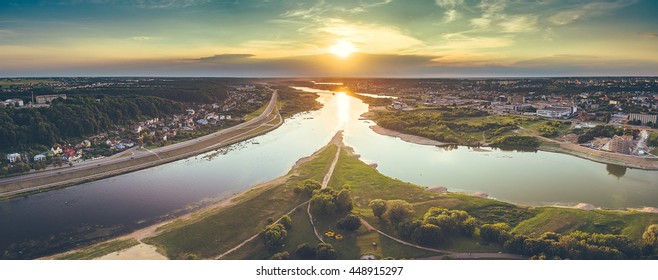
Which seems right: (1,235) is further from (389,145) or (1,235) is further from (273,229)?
(389,145)

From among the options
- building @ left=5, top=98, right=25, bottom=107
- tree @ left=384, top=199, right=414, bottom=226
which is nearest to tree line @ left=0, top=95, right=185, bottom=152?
building @ left=5, top=98, right=25, bottom=107

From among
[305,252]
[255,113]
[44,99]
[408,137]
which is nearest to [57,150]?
[44,99]

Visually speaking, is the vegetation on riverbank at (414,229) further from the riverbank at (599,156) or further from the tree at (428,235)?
the riverbank at (599,156)

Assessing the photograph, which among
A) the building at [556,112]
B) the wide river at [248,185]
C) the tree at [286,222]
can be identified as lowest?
the wide river at [248,185]

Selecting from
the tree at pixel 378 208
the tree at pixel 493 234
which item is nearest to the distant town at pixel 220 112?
the tree at pixel 493 234

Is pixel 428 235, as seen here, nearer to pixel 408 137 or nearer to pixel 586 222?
pixel 586 222

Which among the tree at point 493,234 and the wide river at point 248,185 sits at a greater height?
the tree at point 493,234
